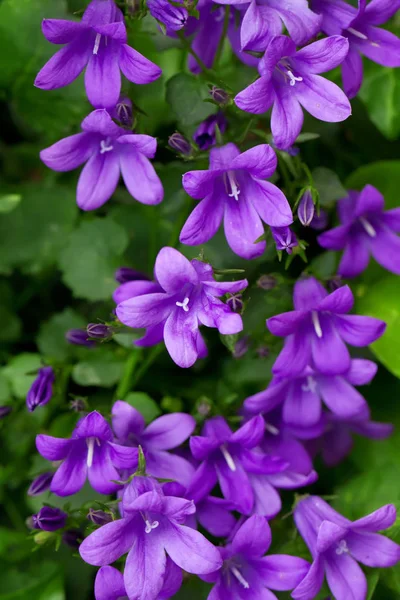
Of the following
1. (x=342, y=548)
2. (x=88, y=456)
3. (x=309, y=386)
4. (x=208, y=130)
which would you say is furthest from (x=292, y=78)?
(x=342, y=548)

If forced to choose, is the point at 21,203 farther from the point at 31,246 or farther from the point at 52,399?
the point at 52,399

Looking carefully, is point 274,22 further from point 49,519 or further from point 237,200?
point 49,519

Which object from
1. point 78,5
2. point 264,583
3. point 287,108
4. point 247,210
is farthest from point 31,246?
point 264,583

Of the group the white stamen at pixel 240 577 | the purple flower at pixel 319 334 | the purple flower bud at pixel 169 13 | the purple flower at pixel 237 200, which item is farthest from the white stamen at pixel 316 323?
the purple flower bud at pixel 169 13

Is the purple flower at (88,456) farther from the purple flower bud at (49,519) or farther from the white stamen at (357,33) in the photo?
the white stamen at (357,33)

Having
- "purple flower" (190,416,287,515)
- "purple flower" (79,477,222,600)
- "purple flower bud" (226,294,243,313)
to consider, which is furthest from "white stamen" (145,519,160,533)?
"purple flower bud" (226,294,243,313)

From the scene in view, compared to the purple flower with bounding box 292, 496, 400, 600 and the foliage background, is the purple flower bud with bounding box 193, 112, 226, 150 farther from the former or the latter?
the purple flower with bounding box 292, 496, 400, 600
